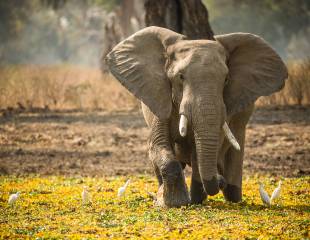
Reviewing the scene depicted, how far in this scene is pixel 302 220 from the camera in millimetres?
8703

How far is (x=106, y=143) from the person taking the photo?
17.0 m

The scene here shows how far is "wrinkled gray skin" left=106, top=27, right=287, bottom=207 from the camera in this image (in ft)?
29.3

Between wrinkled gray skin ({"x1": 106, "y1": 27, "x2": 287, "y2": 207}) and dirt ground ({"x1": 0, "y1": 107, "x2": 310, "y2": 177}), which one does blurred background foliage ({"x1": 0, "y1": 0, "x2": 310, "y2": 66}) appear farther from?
wrinkled gray skin ({"x1": 106, "y1": 27, "x2": 287, "y2": 207})

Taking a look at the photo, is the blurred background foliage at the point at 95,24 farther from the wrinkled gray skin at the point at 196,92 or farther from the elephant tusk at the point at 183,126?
the elephant tusk at the point at 183,126

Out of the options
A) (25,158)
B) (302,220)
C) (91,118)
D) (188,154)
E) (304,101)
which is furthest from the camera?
(304,101)

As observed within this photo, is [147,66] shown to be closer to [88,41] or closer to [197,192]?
[197,192]

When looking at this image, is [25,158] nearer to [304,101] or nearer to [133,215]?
[133,215]

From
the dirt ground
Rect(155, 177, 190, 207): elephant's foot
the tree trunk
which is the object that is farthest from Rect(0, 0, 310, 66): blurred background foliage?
Rect(155, 177, 190, 207): elephant's foot

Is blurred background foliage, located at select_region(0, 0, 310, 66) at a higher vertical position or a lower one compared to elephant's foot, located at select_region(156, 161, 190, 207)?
lower

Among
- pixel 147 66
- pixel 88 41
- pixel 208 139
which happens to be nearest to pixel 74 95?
pixel 147 66

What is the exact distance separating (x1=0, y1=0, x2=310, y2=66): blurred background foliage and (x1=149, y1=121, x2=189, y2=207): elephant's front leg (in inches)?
857

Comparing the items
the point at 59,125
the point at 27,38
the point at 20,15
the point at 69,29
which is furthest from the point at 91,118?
the point at 69,29

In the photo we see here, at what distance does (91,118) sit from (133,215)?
11.6 m

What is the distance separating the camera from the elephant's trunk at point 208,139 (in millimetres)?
8852
